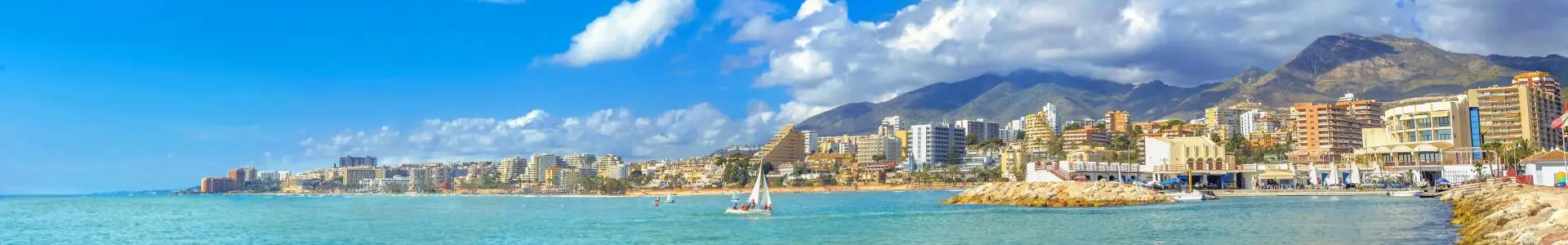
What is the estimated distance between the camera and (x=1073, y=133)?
19325 cm

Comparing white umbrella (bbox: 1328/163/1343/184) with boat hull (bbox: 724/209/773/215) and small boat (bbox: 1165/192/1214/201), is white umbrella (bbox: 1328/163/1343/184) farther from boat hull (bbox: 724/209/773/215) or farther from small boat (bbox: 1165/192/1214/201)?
boat hull (bbox: 724/209/773/215)

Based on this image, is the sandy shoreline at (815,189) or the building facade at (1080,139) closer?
the sandy shoreline at (815,189)

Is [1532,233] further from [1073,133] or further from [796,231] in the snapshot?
[1073,133]

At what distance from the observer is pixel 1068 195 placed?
65.6m

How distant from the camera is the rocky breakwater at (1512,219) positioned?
20.6m

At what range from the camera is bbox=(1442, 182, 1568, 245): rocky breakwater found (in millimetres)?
20609

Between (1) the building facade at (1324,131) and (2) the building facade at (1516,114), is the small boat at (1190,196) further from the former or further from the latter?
(1) the building facade at (1324,131)

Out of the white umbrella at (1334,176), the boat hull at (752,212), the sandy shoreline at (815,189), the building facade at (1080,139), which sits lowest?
the boat hull at (752,212)

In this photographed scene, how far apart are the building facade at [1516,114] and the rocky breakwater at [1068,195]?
238 ft

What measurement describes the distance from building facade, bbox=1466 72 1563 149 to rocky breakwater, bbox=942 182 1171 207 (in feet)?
238

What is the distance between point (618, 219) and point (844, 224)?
14708mm

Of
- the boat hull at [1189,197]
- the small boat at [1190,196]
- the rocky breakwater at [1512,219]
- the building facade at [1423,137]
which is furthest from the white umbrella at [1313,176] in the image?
the rocky breakwater at [1512,219]

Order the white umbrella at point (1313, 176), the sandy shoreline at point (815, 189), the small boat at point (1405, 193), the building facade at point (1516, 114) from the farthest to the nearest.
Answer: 1. the sandy shoreline at point (815, 189)
2. the building facade at point (1516, 114)
3. the white umbrella at point (1313, 176)
4. the small boat at point (1405, 193)

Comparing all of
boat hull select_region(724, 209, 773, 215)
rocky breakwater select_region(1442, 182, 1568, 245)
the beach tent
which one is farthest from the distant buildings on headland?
rocky breakwater select_region(1442, 182, 1568, 245)
